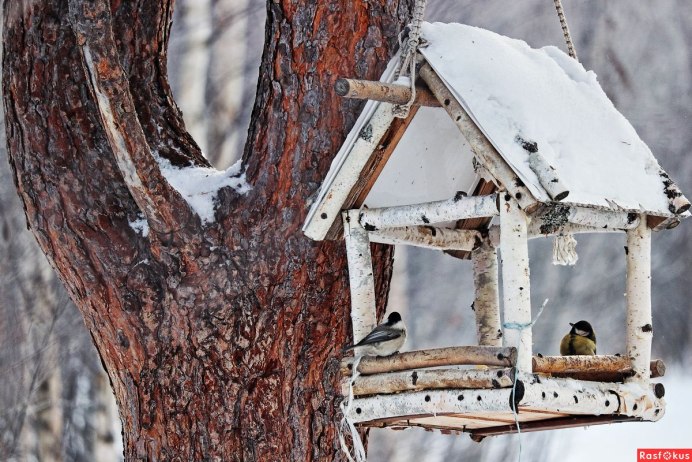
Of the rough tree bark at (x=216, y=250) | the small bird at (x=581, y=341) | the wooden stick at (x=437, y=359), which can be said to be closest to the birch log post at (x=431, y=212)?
the rough tree bark at (x=216, y=250)

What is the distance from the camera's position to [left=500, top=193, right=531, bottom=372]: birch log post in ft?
7.24

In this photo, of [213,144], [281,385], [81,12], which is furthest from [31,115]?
[213,144]

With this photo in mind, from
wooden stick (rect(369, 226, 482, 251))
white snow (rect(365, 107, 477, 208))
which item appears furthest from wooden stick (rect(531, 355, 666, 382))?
white snow (rect(365, 107, 477, 208))

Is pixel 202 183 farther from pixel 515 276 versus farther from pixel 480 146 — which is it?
pixel 515 276

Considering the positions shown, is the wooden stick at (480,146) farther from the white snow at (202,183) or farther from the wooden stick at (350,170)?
the white snow at (202,183)

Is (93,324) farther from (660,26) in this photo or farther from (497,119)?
(660,26)

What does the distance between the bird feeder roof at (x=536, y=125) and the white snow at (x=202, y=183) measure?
284 millimetres

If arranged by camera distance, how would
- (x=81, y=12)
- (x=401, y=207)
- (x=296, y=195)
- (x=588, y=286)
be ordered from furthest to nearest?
(x=588, y=286)
(x=296, y=195)
(x=401, y=207)
(x=81, y=12)

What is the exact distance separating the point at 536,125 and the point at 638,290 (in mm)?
561

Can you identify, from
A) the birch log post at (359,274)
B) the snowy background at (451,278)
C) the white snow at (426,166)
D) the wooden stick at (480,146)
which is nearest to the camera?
the wooden stick at (480,146)

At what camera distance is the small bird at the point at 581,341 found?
118 inches

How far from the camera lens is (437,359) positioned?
2275 mm

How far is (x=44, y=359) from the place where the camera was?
6.15 m

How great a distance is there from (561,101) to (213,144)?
379cm
